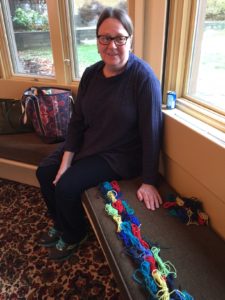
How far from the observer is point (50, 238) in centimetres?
164

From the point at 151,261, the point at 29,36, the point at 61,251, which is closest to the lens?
the point at 151,261

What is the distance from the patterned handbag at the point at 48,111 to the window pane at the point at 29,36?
520 mm

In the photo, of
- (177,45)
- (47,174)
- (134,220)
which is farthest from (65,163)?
(177,45)

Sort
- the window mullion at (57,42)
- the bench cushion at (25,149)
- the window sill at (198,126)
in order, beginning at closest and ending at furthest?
1. the window sill at (198,126)
2. the bench cushion at (25,149)
3. the window mullion at (57,42)

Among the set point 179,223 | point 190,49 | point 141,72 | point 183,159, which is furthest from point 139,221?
point 190,49

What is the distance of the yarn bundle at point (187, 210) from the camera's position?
114 centimetres

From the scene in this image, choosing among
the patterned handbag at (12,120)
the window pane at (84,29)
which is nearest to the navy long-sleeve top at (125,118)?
the window pane at (84,29)

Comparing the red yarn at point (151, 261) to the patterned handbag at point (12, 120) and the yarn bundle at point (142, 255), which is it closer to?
the yarn bundle at point (142, 255)

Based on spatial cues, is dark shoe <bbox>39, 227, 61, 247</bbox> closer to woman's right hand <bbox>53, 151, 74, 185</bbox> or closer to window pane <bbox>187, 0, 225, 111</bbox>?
woman's right hand <bbox>53, 151, 74, 185</bbox>

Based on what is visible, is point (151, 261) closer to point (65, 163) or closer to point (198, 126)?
point (198, 126)

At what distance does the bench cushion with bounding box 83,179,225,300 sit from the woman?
4.8 inches

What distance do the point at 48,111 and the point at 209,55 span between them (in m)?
1.17

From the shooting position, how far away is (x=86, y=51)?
7.12ft

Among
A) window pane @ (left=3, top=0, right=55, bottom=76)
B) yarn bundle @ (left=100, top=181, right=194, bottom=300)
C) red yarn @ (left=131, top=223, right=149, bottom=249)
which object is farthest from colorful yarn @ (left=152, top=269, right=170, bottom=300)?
window pane @ (left=3, top=0, right=55, bottom=76)
